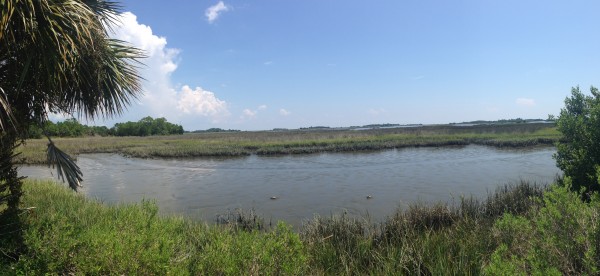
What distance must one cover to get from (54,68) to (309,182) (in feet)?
60.2

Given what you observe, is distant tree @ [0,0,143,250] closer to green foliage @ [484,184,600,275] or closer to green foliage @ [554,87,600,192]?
green foliage @ [484,184,600,275]

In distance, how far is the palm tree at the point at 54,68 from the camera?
5.69 metres

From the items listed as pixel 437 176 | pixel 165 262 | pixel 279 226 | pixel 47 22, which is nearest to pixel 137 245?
pixel 165 262

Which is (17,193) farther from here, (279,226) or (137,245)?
(279,226)

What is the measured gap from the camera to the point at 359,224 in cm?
934

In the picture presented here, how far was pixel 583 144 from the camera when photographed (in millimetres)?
10648

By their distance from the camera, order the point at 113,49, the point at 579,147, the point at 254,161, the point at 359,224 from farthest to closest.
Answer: the point at 254,161 → the point at 579,147 → the point at 359,224 → the point at 113,49

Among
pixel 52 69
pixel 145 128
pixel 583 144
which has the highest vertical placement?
pixel 145 128

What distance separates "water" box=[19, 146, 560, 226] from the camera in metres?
16.8

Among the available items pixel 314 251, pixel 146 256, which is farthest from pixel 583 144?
pixel 146 256

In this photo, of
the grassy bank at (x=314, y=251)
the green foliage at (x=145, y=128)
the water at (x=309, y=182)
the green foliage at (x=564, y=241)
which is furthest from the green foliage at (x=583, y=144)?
the green foliage at (x=145, y=128)

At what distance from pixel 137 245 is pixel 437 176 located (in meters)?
21.7

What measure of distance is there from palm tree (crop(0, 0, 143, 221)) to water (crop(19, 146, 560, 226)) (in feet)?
24.8

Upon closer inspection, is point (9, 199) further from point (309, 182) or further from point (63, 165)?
point (309, 182)
